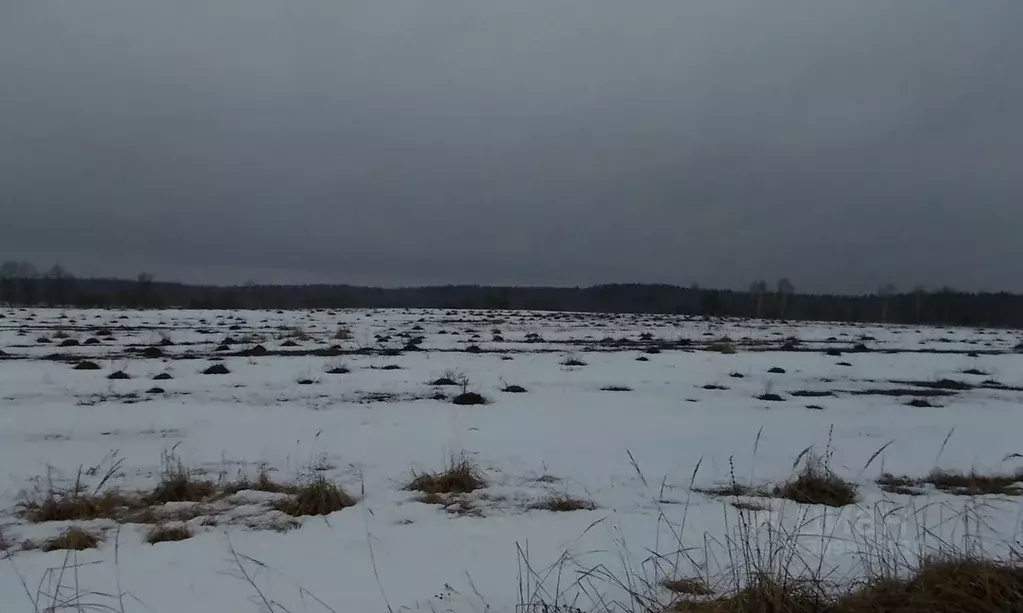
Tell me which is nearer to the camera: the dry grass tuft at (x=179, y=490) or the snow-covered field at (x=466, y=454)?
the snow-covered field at (x=466, y=454)

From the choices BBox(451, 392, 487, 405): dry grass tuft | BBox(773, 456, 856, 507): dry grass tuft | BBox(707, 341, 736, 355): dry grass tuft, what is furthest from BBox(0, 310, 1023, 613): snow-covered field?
BBox(707, 341, 736, 355): dry grass tuft

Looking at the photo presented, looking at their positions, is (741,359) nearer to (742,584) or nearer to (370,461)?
(370,461)

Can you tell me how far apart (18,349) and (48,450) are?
1732 cm

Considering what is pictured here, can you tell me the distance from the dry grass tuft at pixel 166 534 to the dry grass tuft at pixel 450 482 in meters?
2.36

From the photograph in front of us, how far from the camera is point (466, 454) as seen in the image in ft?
27.6

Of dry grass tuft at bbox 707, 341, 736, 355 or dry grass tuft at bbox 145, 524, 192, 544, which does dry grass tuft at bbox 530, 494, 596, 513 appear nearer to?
dry grass tuft at bbox 145, 524, 192, 544

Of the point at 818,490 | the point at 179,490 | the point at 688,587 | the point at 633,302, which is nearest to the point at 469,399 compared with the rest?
the point at 179,490

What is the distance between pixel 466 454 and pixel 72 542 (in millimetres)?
4656

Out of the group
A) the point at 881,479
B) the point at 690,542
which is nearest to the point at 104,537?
the point at 690,542

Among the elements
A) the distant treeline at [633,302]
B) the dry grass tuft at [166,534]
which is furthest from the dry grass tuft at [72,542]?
the distant treeline at [633,302]

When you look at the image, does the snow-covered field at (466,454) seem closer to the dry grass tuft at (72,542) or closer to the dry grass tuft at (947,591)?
the dry grass tuft at (72,542)

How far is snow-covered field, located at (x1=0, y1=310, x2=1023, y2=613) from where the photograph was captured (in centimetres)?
448

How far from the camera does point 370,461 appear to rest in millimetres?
8109

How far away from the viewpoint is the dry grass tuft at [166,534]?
5.14 m
